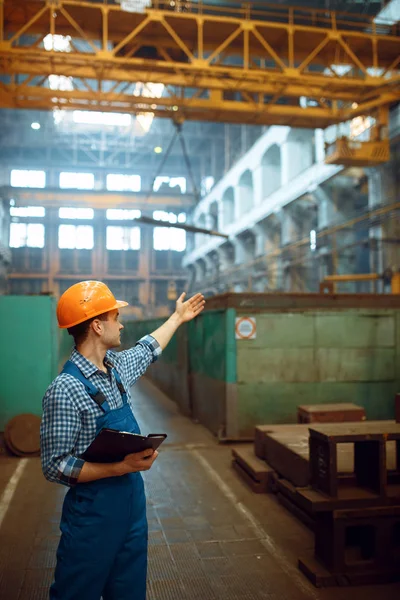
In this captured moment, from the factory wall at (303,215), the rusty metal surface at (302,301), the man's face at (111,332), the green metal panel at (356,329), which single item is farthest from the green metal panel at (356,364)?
the man's face at (111,332)

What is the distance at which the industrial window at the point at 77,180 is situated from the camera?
35.2 metres

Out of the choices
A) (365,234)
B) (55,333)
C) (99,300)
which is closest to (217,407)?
(55,333)

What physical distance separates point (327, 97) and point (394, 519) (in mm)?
11856

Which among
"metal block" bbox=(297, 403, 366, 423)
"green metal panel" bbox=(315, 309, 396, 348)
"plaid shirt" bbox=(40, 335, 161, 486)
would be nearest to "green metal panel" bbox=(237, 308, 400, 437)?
"green metal panel" bbox=(315, 309, 396, 348)

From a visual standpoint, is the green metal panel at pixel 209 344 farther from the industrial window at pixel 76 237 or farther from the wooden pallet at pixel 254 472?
the industrial window at pixel 76 237

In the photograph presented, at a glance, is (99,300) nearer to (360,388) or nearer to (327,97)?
(360,388)

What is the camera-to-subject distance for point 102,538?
2.41 m

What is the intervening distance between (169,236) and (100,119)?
8601 mm

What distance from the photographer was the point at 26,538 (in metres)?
4.87

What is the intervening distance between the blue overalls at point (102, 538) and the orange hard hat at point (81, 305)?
232 millimetres

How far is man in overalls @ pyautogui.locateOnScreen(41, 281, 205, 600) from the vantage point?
7.73 feet

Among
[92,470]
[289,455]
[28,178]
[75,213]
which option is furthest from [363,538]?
[28,178]

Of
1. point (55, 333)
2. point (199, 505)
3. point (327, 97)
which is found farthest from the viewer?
point (327, 97)

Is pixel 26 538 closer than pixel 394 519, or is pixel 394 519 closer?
pixel 394 519
